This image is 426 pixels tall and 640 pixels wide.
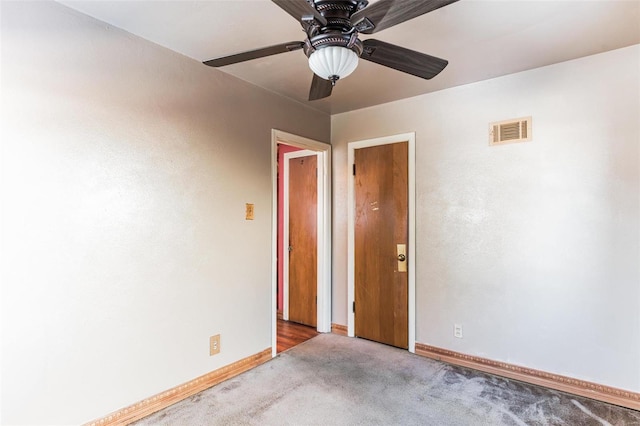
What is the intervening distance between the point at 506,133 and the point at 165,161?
2639mm

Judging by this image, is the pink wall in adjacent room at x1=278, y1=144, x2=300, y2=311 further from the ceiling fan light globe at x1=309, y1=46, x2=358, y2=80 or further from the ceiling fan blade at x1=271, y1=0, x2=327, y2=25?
the ceiling fan blade at x1=271, y1=0, x2=327, y2=25

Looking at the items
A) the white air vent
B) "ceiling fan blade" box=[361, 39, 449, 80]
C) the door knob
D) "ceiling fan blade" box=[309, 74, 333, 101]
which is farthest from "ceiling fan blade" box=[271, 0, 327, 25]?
the door knob

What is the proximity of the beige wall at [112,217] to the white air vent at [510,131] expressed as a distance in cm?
205

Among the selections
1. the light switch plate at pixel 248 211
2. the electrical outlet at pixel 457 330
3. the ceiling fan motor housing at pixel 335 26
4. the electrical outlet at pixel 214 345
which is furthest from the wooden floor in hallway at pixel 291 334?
the ceiling fan motor housing at pixel 335 26

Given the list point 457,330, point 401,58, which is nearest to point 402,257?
point 457,330

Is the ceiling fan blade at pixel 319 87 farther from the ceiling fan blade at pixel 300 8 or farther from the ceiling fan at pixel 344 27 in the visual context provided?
the ceiling fan blade at pixel 300 8

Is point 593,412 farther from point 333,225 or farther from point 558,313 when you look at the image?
point 333,225

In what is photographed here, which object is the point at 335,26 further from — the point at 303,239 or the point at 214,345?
the point at 303,239

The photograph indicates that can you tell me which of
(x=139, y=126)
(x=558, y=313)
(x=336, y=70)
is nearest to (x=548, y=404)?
(x=558, y=313)

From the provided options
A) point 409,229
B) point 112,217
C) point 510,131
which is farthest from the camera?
point 409,229

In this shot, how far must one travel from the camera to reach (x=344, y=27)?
4.42ft

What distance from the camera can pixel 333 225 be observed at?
3.84 meters

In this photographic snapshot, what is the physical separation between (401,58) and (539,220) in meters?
1.84

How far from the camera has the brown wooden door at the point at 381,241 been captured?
331cm
